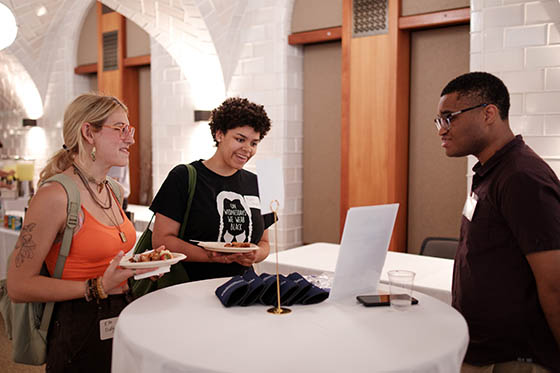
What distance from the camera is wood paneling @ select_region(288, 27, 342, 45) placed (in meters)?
5.16

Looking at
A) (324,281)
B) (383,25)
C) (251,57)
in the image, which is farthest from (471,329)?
(251,57)

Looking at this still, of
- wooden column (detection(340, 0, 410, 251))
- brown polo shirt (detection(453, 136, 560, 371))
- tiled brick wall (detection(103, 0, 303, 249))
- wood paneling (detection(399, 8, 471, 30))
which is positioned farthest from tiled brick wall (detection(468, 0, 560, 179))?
brown polo shirt (detection(453, 136, 560, 371))

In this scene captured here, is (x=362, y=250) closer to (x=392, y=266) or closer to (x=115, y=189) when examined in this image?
(x=115, y=189)

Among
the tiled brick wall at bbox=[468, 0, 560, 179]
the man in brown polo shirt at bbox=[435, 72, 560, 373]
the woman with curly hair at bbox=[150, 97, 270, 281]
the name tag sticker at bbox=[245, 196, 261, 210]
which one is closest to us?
the man in brown polo shirt at bbox=[435, 72, 560, 373]

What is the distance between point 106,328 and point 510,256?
129 centimetres

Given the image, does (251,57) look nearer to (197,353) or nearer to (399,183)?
(399,183)

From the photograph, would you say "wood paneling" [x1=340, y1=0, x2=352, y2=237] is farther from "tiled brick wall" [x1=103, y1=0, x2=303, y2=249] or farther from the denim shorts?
the denim shorts

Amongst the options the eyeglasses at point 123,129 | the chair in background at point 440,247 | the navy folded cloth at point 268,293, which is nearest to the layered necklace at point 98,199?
the eyeglasses at point 123,129

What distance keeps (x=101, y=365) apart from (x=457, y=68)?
3.91 meters

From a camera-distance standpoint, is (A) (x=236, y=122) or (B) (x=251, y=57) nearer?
(A) (x=236, y=122)

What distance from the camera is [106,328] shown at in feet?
→ 5.76

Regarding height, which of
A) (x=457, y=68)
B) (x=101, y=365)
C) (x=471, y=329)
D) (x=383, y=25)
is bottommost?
(x=101, y=365)

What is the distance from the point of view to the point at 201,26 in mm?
5426

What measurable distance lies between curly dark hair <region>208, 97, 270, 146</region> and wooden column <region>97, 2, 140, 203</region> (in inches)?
202
